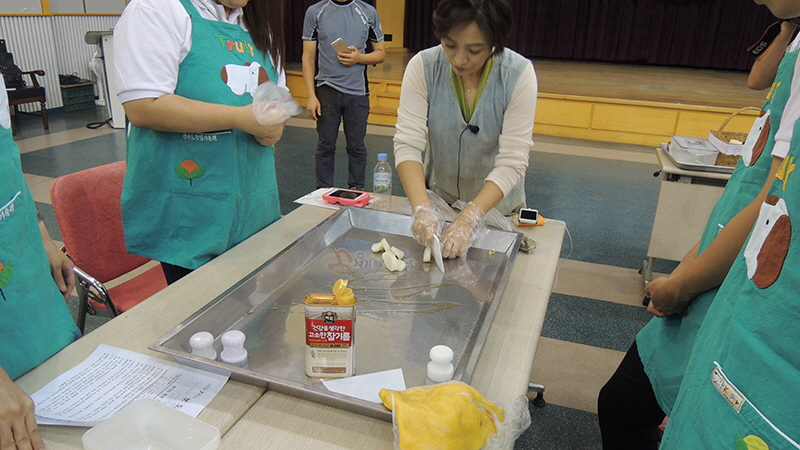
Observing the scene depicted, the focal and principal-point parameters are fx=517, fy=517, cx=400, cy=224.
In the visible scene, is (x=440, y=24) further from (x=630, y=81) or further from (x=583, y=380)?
(x=630, y=81)

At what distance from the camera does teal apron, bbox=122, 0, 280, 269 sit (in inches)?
47.1

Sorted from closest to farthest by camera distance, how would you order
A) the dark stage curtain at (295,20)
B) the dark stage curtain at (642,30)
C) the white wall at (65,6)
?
the white wall at (65,6) → the dark stage curtain at (295,20) → the dark stage curtain at (642,30)

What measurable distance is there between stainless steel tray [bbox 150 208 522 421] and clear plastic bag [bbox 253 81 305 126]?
11.6 inches

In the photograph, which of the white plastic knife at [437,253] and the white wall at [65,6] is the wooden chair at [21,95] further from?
the white plastic knife at [437,253]

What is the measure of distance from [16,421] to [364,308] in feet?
1.87

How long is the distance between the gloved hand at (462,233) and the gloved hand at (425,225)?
0.03 meters

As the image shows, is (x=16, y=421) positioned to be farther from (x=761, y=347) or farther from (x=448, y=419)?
(x=761, y=347)

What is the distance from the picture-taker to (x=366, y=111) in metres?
3.66

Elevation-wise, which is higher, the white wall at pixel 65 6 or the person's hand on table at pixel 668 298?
the white wall at pixel 65 6

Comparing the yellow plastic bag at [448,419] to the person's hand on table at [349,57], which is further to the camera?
the person's hand on table at [349,57]

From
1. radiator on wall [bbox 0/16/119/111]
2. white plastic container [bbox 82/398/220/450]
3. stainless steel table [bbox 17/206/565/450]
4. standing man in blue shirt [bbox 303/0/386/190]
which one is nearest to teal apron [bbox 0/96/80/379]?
stainless steel table [bbox 17/206/565/450]

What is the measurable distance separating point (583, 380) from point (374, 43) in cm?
269

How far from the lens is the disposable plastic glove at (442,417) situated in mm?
695

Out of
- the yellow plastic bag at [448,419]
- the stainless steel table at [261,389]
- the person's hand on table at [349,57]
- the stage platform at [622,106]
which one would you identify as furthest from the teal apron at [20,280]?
the stage platform at [622,106]
